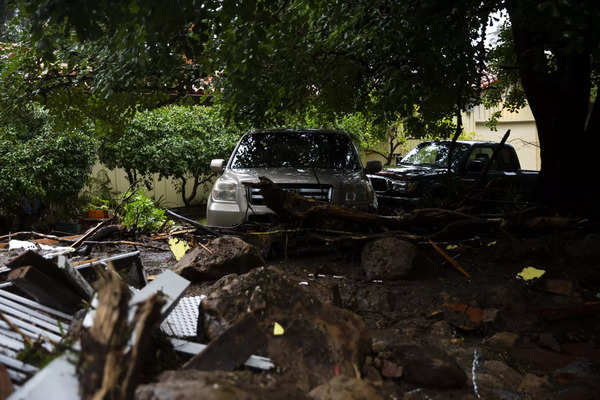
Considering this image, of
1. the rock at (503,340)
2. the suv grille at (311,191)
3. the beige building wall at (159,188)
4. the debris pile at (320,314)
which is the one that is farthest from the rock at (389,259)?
the beige building wall at (159,188)

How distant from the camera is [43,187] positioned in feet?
31.6

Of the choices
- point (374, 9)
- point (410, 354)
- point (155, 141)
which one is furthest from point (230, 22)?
point (155, 141)

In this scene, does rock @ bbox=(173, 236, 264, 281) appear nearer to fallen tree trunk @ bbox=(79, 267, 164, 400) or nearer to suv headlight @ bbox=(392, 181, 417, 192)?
fallen tree trunk @ bbox=(79, 267, 164, 400)

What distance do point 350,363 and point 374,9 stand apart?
4.72 meters

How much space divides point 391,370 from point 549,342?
61.4 inches

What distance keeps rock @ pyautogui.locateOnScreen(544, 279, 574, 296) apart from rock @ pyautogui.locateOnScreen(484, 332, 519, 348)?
115cm

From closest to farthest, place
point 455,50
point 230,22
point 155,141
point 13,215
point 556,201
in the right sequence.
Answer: point 230,22 → point 455,50 → point 556,201 → point 13,215 → point 155,141

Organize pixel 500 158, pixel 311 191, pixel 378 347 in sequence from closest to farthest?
pixel 378 347
pixel 311 191
pixel 500 158

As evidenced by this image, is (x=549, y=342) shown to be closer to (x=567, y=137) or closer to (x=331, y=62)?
(x=567, y=137)

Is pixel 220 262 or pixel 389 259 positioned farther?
pixel 389 259

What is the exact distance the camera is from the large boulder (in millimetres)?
2602

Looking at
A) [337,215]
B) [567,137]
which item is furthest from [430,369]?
[567,137]

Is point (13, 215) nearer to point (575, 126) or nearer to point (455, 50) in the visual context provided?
point (455, 50)

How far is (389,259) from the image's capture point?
511 centimetres
